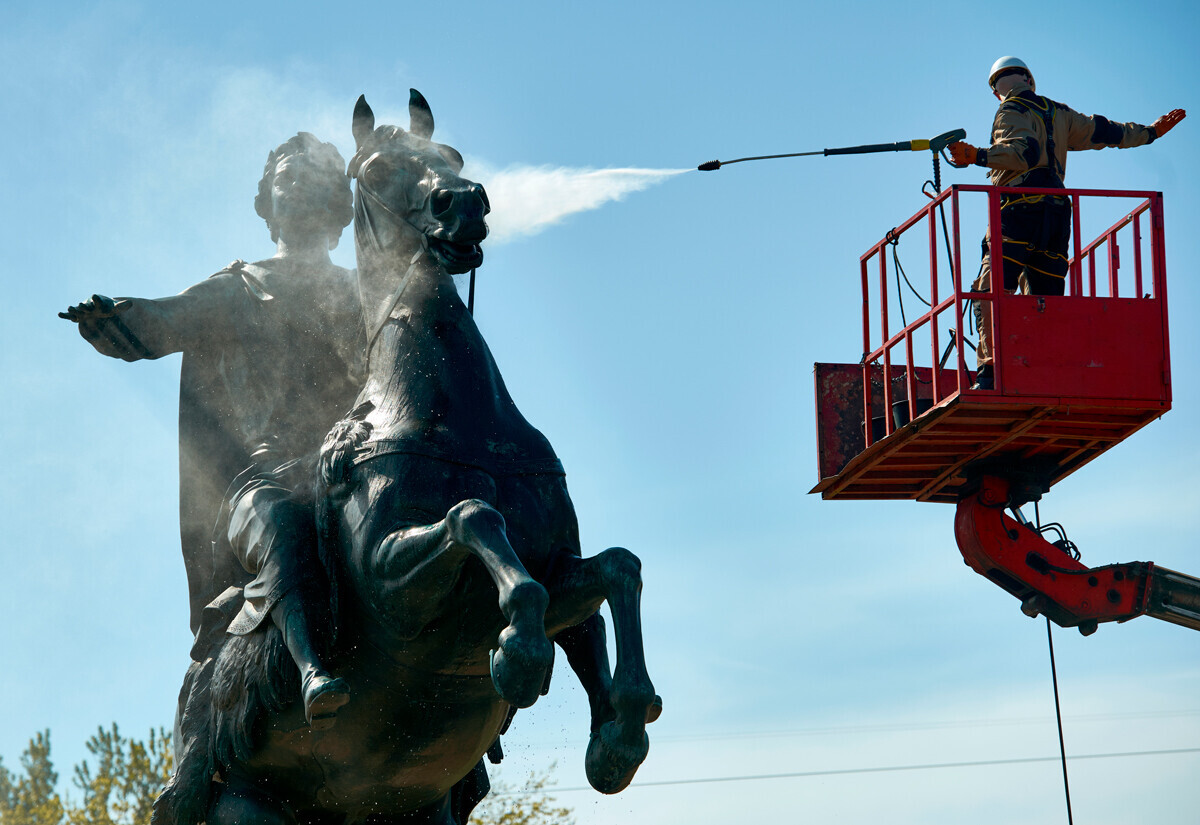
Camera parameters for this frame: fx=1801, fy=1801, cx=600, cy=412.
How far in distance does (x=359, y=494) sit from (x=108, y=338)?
2444 mm

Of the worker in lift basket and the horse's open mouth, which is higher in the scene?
the worker in lift basket

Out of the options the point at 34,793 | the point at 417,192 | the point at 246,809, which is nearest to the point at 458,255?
the point at 417,192

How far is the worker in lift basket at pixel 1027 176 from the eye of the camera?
13.8m

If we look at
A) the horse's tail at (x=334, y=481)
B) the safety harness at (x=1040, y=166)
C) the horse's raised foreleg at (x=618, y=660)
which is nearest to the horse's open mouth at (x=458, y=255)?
the horse's tail at (x=334, y=481)

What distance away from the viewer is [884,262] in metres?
15.2

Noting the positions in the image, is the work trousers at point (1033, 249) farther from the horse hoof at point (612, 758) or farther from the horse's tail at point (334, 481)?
the horse hoof at point (612, 758)

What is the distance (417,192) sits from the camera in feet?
26.3

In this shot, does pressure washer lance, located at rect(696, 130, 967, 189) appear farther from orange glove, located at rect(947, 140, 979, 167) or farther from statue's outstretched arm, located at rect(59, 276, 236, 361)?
statue's outstretched arm, located at rect(59, 276, 236, 361)

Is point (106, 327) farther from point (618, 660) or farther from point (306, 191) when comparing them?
point (618, 660)

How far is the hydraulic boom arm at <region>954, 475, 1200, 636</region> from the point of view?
1506 cm

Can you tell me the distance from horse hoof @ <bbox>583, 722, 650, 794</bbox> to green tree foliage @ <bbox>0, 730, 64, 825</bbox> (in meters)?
23.3

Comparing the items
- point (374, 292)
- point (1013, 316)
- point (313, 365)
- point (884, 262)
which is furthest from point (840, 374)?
point (374, 292)

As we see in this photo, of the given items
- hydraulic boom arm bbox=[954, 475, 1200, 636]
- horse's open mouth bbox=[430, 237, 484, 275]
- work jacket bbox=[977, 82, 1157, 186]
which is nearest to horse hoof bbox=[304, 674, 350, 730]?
horse's open mouth bbox=[430, 237, 484, 275]

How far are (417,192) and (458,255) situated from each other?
18.1 inches
